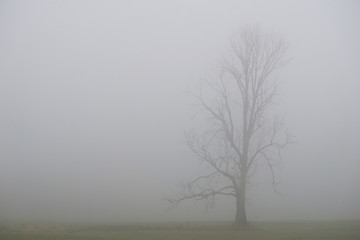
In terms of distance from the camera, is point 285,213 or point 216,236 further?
point 285,213

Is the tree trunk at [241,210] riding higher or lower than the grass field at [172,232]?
higher

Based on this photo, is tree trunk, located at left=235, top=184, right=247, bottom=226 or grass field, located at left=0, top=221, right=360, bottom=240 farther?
tree trunk, located at left=235, top=184, right=247, bottom=226

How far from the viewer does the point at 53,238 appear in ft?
56.2

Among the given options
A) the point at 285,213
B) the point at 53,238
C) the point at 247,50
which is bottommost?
the point at 53,238

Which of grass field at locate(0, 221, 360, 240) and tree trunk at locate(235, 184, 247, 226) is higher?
tree trunk at locate(235, 184, 247, 226)

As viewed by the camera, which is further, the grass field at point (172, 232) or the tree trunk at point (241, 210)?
the tree trunk at point (241, 210)

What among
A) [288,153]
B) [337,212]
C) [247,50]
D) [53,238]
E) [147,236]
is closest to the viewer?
[53,238]

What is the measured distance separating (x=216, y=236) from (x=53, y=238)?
7.14 m

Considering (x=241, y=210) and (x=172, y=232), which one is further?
(x=241, y=210)

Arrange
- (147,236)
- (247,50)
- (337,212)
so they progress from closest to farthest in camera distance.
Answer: (147,236) → (247,50) → (337,212)

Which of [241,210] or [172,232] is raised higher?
[241,210]

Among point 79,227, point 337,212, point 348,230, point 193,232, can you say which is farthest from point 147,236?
point 337,212

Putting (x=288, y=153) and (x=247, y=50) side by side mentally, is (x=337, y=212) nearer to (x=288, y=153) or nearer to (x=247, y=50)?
(x=288, y=153)

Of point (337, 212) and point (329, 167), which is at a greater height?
point (329, 167)
